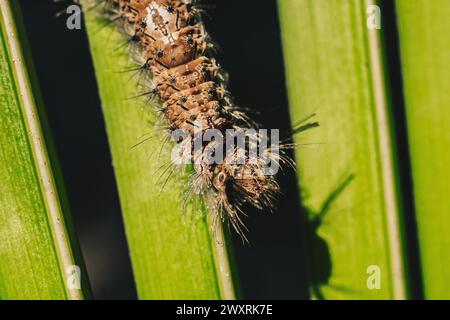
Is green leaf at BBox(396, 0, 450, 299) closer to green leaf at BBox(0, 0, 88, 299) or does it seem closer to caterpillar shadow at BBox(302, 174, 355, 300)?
caterpillar shadow at BBox(302, 174, 355, 300)

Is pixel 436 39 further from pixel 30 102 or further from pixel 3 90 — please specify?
pixel 3 90

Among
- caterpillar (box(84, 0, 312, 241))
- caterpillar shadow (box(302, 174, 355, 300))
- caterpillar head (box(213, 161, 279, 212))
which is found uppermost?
caterpillar (box(84, 0, 312, 241))

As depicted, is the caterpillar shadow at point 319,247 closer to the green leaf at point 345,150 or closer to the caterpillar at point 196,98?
the green leaf at point 345,150

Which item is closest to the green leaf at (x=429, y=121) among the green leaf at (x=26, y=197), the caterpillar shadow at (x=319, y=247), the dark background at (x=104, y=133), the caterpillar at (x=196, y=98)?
the caterpillar shadow at (x=319, y=247)

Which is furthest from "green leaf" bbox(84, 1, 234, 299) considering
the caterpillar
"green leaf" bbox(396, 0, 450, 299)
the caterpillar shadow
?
"green leaf" bbox(396, 0, 450, 299)

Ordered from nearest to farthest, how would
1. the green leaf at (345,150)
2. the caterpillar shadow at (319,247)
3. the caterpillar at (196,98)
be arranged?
the caterpillar at (196,98), the green leaf at (345,150), the caterpillar shadow at (319,247)
